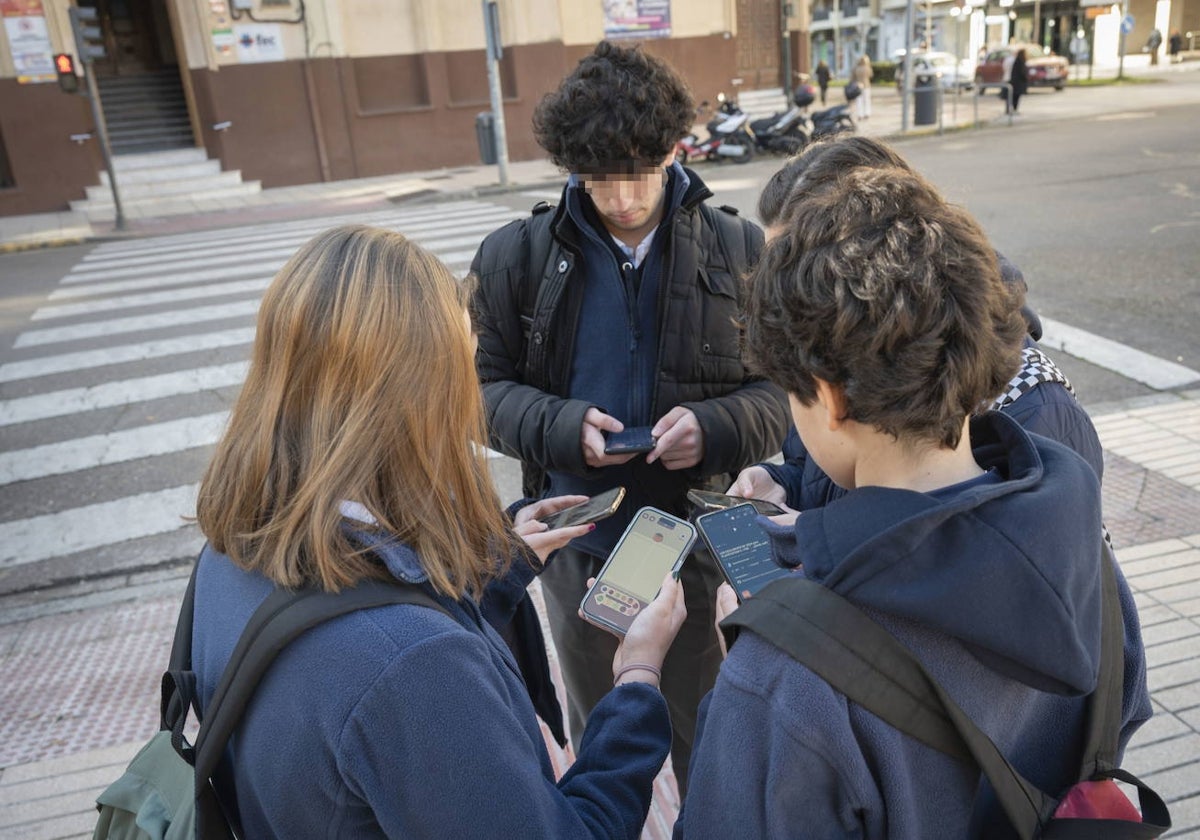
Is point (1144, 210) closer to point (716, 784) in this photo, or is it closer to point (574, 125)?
point (574, 125)

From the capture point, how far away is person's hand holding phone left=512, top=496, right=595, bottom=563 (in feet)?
6.05

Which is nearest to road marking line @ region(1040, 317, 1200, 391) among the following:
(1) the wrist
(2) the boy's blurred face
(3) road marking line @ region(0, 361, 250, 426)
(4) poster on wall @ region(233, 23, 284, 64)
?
(2) the boy's blurred face

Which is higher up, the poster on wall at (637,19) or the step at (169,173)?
the poster on wall at (637,19)

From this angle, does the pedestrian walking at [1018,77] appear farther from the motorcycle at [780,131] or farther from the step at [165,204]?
the step at [165,204]

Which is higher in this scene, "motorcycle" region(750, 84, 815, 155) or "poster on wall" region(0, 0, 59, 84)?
"poster on wall" region(0, 0, 59, 84)

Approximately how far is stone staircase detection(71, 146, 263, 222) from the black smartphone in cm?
1646

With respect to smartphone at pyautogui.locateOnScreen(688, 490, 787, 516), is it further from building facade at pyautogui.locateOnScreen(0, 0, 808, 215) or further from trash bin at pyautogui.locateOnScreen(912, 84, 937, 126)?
trash bin at pyautogui.locateOnScreen(912, 84, 937, 126)

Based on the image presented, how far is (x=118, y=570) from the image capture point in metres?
4.66

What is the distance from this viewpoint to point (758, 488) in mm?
2084

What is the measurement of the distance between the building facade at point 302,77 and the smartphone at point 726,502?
18.5 m

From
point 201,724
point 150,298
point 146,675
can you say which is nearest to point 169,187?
point 150,298

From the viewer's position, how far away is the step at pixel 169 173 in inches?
700

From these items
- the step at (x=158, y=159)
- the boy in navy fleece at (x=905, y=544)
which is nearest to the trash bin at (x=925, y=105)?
the step at (x=158, y=159)

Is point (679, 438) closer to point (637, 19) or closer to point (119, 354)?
point (119, 354)
